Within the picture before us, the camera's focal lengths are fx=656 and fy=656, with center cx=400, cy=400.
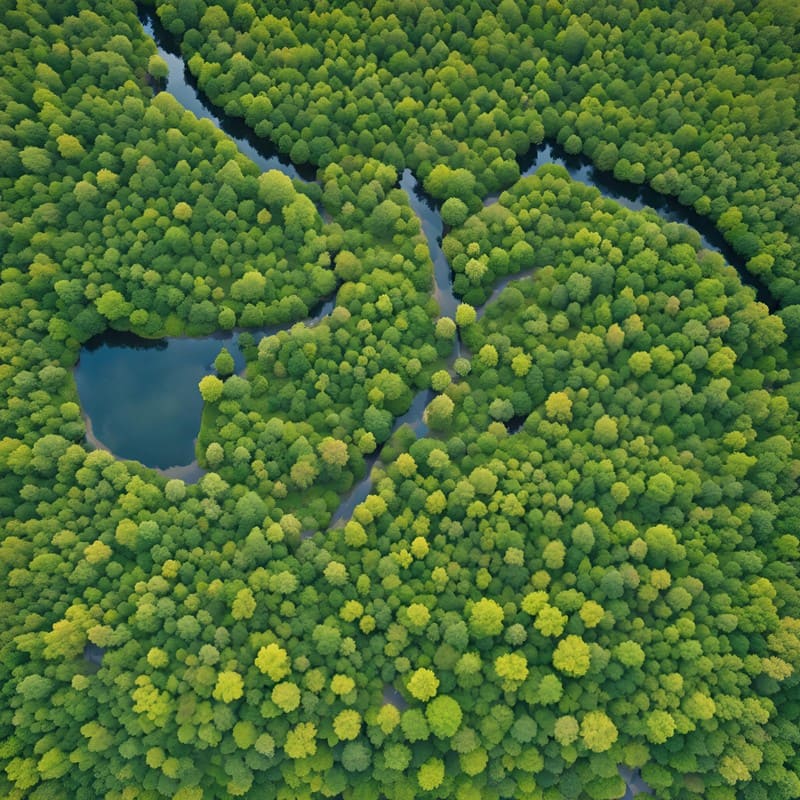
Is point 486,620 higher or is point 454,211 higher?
point 454,211

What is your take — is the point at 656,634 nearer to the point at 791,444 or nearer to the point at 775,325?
the point at 791,444

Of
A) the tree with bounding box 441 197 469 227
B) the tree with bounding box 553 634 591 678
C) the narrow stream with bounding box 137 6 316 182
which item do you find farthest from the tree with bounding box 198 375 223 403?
the tree with bounding box 553 634 591 678

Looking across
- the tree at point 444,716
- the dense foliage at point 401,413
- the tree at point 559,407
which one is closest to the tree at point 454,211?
the dense foliage at point 401,413

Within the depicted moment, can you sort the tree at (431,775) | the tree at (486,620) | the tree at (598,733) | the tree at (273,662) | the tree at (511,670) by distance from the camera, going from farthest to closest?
the tree at (486,620) → the tree at (511,670) → the tree at (273,662) → the tree at (598,733) → the tree at (431,775)

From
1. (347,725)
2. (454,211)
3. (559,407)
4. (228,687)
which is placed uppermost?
(454,211)

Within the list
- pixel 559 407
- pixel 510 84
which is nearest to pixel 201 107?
pixel 510 84

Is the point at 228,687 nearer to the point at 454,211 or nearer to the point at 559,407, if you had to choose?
the point at 559,407

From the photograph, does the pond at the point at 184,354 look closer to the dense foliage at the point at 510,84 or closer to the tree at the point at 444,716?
the dense foliage at the point at 510,84
